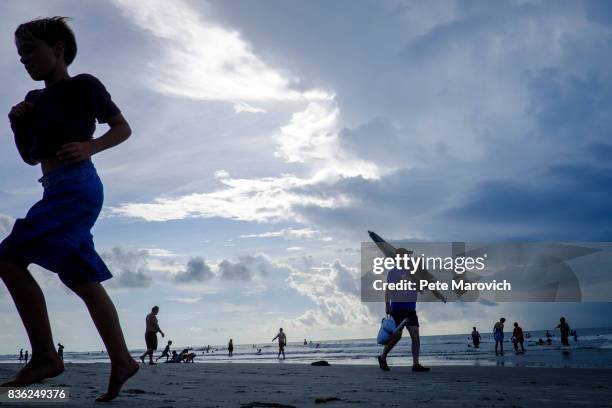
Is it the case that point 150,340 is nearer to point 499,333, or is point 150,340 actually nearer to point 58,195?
point 58,195

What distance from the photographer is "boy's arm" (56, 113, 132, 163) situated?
267 cm

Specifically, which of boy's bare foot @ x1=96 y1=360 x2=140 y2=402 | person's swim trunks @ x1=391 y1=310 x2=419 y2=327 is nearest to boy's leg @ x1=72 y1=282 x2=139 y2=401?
boy's bare foot @ x1=96 y1=360 x2=140 y2=402

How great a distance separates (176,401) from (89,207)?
131cm

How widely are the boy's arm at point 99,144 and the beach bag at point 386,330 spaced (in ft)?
23.6

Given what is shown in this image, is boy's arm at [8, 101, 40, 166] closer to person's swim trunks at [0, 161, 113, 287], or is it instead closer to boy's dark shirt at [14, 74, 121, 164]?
boy's dark shirt at [14, 74, 121, 164]

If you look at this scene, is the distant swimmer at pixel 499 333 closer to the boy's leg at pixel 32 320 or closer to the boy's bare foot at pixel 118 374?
the boy's bare foot at pixel 118 374

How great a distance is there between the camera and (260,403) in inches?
124

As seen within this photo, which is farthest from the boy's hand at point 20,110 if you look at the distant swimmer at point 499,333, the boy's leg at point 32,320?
the distant swimmer at point 499,333

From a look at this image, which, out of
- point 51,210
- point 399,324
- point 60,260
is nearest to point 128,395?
point 60,260

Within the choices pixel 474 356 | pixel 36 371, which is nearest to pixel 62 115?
pixel 36 371

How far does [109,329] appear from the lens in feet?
9.32

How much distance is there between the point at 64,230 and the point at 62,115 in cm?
62

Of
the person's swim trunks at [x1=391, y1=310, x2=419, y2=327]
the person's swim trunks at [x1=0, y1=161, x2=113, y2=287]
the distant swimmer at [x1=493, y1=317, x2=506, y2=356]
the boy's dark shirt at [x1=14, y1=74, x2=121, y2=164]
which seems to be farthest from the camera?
the distant swimmer at [x1=493, y1=317, x2=506, y2=356]

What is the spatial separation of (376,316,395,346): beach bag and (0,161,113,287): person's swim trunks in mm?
7089
